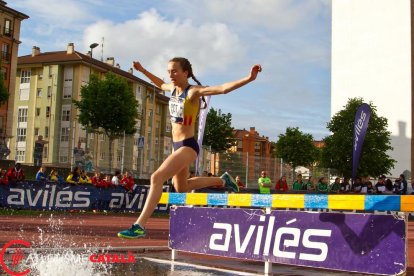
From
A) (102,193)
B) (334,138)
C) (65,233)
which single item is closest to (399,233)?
(65,233)

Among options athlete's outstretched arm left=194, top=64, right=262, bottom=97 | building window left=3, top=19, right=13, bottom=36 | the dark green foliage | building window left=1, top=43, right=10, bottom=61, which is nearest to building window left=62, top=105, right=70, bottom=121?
building window left=1, top=43, right=10, bottom=61

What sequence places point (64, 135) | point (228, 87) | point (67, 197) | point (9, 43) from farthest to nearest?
point (9, 43), point (64, 135), point (67, 197), point (228, 87)

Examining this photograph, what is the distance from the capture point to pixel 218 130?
2333 inches

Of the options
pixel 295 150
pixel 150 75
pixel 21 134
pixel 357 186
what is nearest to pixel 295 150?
pixel 295 150

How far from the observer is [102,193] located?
22.0m

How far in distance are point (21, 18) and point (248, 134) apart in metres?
86.1

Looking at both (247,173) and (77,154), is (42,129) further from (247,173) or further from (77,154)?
(247,173)

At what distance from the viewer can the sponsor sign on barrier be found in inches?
785

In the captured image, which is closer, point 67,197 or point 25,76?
point 67,197

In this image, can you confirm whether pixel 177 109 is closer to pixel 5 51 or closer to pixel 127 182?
pixel 127 182

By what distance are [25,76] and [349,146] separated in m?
50.8

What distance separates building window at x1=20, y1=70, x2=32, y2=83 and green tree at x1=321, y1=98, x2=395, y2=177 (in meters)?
47.6

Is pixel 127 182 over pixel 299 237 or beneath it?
over

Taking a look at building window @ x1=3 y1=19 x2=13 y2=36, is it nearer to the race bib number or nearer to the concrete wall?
the concrete wall
